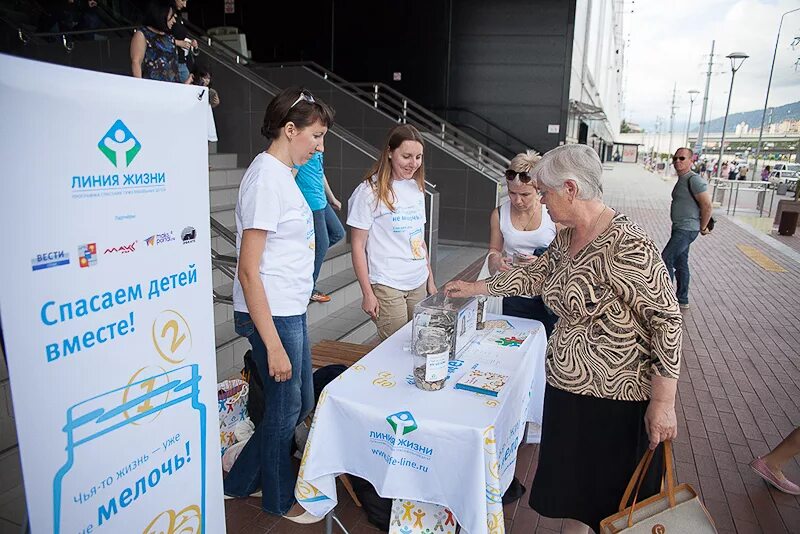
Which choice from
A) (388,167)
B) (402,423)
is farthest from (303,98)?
(402,423)

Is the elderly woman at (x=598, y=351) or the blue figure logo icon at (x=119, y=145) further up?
the blue figure logo icon at (x=119, y=145)

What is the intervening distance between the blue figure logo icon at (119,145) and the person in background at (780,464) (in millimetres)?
3498

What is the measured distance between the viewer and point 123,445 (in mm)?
1541

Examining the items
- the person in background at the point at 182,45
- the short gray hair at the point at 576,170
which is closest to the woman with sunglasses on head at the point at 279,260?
the short gray hair at the point at 576,170

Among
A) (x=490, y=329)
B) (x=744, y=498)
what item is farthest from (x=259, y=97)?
(x=744, y=498)

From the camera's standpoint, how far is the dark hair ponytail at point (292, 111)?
210 cm

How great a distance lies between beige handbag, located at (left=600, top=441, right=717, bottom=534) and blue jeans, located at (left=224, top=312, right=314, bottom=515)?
4.27 ft

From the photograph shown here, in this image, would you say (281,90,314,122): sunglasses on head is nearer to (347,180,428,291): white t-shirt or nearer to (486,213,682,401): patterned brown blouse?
(347,180,428,291): white t-shirt

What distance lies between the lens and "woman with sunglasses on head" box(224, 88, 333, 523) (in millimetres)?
2047

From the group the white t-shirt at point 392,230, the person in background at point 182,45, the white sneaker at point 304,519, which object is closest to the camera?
the white sneaker at point 304,519

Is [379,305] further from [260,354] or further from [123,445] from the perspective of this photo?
[123,445]

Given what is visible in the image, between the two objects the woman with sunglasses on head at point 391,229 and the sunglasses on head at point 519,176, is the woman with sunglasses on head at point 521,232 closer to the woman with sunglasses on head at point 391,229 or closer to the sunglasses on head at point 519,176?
the sunglasses on head at point 519,176

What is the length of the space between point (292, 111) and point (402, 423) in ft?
3.96

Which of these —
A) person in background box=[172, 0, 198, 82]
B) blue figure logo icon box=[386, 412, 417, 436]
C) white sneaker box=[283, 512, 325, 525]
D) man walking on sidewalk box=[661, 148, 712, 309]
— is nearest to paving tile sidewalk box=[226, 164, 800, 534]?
white sneaker box=[283, 512, 325, 525]
